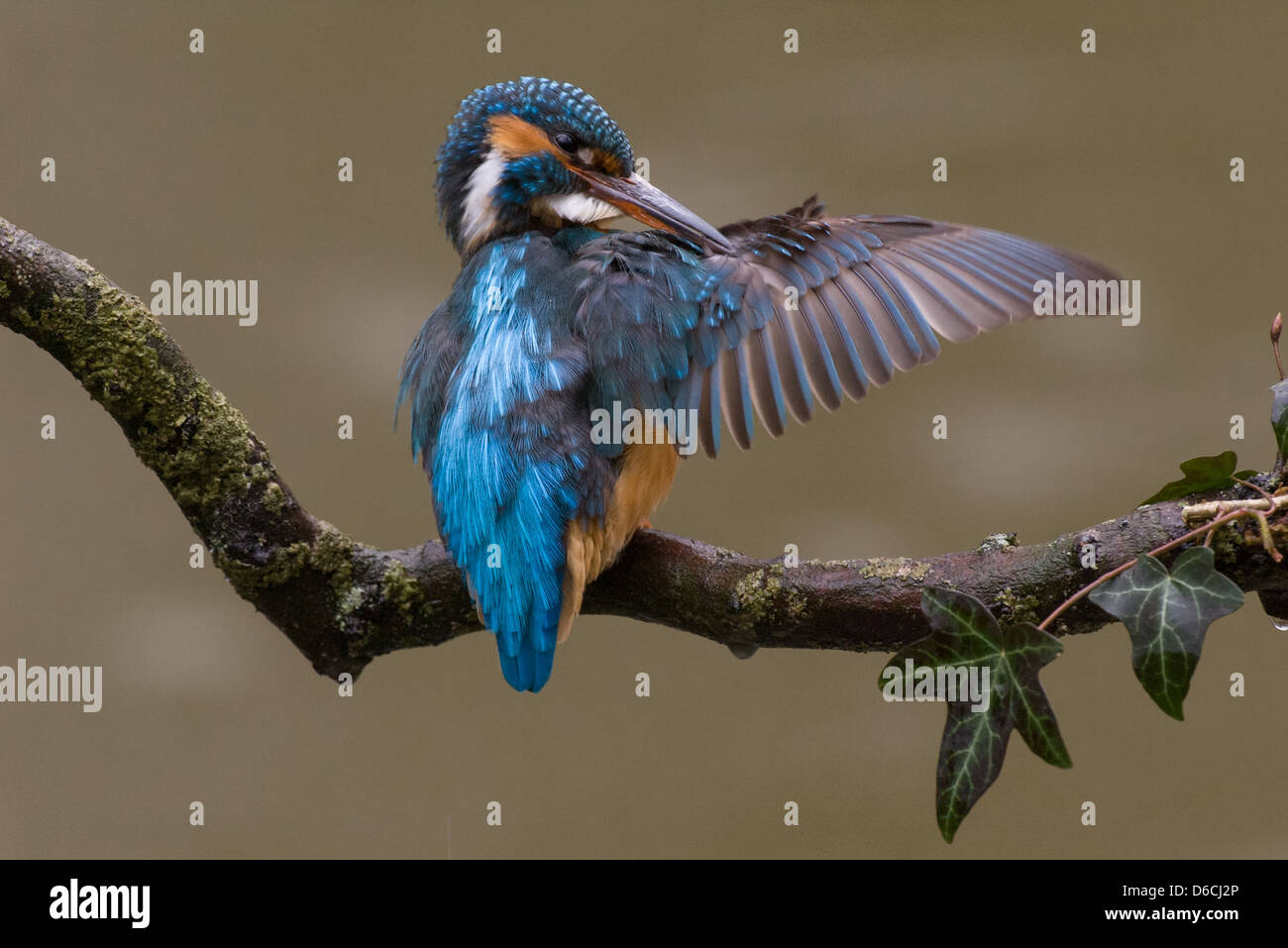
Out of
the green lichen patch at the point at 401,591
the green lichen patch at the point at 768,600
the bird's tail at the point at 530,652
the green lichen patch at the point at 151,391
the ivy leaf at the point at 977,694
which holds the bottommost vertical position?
the ivy leaf at the point at 977,694

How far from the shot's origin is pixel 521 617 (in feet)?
4.30

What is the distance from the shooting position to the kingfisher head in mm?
1570

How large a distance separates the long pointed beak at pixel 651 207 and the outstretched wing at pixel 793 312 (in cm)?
4

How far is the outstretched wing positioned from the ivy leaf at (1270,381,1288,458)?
265mm

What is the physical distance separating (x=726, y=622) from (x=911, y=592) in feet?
0.68

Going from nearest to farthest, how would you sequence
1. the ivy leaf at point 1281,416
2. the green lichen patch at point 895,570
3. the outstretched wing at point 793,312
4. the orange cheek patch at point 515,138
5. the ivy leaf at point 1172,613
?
the ivy leaf at point 1172,613 → the ivy leaf at point 1281,416 → the green lichen patch at point 895,570 → the outstretched wing at point 793,312 → the orange cheek patch at point 515,138

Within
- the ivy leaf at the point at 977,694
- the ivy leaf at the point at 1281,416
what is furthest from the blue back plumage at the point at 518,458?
the ivy leaf at the point at 1281,416

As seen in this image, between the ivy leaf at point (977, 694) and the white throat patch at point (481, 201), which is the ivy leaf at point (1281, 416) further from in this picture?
the white throat patch at point (481, 201)

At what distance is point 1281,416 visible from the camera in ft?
3.70

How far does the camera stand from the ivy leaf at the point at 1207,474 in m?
1.17

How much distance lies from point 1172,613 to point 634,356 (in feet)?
2.02

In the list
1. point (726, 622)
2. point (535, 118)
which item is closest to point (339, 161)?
point (535, 118)

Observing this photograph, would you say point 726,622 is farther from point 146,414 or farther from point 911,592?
point 146,414

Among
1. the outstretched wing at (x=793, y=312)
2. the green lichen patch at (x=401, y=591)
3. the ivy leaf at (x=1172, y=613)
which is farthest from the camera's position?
the green lichen patch at (x=401, y=591)
